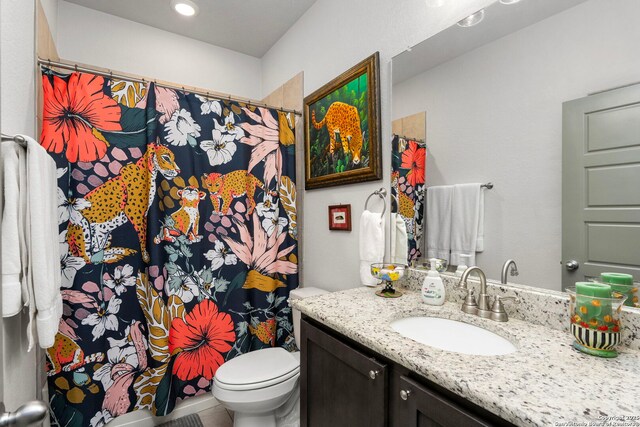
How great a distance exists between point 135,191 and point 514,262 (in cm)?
187

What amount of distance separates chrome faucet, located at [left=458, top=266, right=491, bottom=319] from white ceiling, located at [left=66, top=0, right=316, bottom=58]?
200cm

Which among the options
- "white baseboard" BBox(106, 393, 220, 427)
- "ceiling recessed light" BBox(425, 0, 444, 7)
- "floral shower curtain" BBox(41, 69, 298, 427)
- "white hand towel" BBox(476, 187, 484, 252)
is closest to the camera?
"white hand towel" BBox(476, 187, 484, 252)

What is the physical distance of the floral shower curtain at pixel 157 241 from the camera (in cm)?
155

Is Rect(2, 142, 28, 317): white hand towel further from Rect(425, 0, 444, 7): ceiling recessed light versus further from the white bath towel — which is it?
Rect(425, 0, 444, 7): ceiling recessed light

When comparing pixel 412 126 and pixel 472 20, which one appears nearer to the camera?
pixel 472 20

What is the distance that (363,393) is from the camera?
94 cm

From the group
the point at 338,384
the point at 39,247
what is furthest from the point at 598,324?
the point at 39,247

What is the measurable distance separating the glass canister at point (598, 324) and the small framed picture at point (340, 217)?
1.12 metres

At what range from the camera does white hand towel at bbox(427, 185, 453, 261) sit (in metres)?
1.30

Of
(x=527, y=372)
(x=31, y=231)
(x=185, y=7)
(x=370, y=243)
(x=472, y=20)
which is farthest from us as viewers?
(x=185, y=7)

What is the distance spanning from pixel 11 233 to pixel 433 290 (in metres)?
1.48

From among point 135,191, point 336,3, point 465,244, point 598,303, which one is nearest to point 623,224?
point 598,303

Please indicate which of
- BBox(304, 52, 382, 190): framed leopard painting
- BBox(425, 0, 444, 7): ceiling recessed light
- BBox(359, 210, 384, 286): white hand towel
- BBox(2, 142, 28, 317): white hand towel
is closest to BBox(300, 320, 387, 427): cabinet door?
BBox(359, 210, 384, 286): white hand towel

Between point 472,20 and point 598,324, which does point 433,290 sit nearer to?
point 598,324
